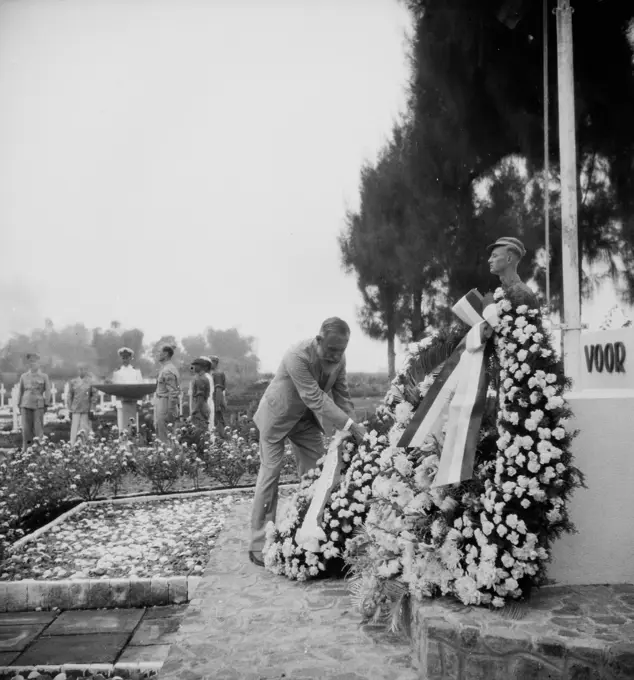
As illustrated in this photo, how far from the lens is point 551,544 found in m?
3.48

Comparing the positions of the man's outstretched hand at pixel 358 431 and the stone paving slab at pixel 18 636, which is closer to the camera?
the stone paving slab at pixel 18 636

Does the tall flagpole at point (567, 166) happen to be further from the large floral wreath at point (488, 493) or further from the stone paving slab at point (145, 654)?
the stone paving slab at point (145, 654)

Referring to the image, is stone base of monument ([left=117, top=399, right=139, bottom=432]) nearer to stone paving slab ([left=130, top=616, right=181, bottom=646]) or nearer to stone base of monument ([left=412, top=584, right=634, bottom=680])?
stone paving slab ([left=130, top=616, right=181, bottom=646])

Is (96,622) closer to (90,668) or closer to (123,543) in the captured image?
(90,668)

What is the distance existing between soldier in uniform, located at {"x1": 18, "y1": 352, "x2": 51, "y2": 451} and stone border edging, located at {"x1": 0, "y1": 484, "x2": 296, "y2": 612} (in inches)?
284

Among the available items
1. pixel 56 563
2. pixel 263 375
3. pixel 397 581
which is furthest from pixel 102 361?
pixel 397 581

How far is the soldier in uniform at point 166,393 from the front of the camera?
9.83 metres

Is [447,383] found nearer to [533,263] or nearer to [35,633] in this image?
[35,633]

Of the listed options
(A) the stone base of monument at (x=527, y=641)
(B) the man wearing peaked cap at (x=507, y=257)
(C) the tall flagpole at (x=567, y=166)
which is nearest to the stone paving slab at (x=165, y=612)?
(A) the stone base of monument at (x=527, y=641)

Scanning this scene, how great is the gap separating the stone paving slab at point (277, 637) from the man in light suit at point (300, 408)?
0.61 m

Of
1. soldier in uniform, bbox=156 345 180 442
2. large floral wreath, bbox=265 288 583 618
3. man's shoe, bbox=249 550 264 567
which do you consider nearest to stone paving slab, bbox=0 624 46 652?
man's shoe, bbox=249 550 264 567

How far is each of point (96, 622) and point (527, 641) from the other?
2.83m

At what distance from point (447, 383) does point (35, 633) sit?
3.01m

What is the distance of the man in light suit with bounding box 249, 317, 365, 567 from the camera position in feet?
15.3
